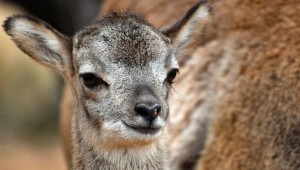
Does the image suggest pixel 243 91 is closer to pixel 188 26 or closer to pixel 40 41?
pixel 188 26

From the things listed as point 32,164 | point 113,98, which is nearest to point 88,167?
point 113,98

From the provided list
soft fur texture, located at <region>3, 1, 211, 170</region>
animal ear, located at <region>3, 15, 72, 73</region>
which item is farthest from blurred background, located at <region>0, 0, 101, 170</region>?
soft fur texture, located at <region>3, 1, 211, 170</region>

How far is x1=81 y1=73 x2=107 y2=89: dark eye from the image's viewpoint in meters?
7.09

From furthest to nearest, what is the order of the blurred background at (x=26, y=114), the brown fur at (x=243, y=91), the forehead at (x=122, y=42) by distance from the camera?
the blurred background at (x=26, y=114)
the brown fur at (x=243, y=91)
the forehead at (x=122, y=42)

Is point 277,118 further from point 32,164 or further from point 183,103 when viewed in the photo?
point 32,164

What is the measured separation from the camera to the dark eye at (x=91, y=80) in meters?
7.09

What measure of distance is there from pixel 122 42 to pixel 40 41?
0.82 meters

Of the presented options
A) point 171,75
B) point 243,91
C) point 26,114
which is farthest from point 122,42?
point 26,114

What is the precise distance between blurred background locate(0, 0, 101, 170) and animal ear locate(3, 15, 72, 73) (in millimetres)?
8337

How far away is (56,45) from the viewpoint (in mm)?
7582

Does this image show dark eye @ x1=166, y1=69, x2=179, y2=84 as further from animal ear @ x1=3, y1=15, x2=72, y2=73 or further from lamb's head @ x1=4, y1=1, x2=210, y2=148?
animal ear @ x1=3, y1=15, x2=72, y2=73

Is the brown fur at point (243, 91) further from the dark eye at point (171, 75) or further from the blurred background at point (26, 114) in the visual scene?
the blurred background at point (26, 114)

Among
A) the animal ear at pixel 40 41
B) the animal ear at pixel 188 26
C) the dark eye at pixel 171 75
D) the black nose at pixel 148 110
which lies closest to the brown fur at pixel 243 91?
the animal ear at pixel 188 26

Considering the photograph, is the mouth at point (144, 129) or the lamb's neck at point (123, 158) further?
the lamb's neck at point (123, 158)
